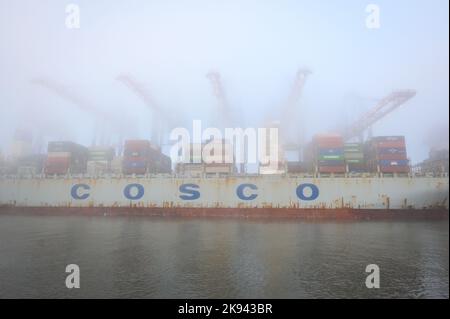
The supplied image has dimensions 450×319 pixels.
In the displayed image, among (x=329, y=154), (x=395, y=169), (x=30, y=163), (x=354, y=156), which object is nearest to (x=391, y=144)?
(x=395, y=169)

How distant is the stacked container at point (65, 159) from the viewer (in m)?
46.5

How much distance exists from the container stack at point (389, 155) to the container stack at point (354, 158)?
1635 millimetres

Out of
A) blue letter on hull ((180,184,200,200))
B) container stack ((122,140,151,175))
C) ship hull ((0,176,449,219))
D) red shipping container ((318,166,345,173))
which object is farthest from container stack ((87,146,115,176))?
red shipping container ((318,166,345,173))

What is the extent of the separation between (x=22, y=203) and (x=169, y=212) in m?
23.9

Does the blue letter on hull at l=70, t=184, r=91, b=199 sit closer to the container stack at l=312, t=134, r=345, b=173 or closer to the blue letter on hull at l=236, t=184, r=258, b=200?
the blue letter on hull at l=236, t=184, r=258, b=200

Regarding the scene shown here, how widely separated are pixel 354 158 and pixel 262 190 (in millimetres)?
18106

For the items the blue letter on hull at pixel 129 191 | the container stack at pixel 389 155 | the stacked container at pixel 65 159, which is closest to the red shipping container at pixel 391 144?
the container stack at pixel 389 155

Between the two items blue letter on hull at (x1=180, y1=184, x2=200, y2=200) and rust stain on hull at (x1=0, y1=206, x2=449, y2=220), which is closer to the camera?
A: rust stain on hull at (x1=0, y1=206, x2=449, y2=220)

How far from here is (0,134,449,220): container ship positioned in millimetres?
37594

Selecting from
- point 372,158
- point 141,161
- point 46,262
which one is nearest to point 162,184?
point 141,161

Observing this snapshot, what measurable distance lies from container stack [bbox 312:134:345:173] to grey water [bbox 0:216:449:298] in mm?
19529

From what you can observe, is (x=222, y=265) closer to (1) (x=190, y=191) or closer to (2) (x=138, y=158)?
(1) (x=190, y=191)

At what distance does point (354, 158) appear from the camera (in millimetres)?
45250

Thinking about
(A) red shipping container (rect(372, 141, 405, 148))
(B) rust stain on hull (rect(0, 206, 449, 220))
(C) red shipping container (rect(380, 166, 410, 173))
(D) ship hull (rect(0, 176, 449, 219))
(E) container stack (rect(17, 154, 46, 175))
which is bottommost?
(B) rust stain on hull (rect(0, 206, 449, 220))
